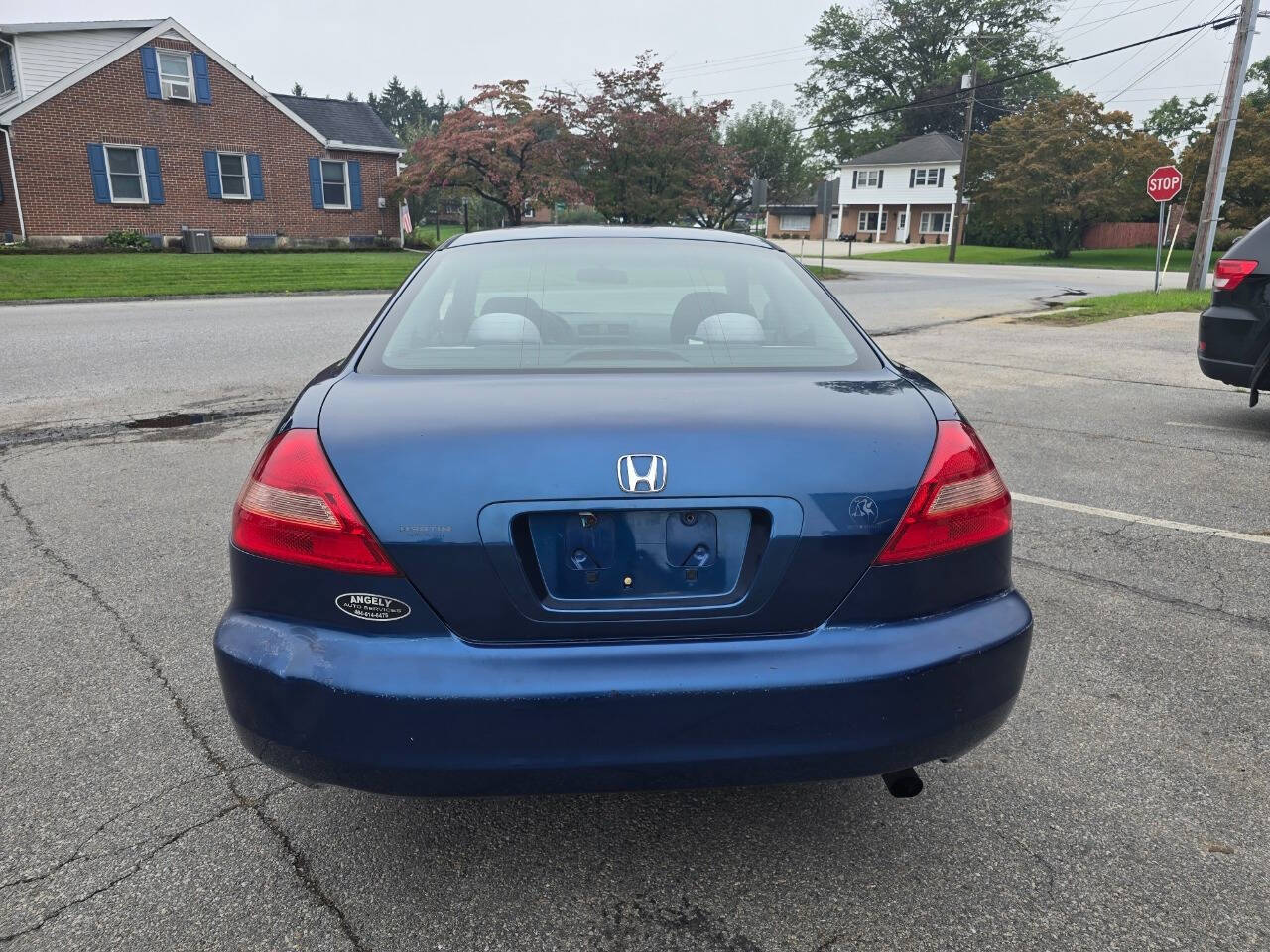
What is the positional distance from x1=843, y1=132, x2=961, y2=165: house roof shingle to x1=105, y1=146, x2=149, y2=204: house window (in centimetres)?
5231

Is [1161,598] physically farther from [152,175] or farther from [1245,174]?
[1245,174]

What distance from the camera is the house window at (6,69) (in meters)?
26.8

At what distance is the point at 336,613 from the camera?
6.17ft

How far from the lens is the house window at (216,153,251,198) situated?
28422mm

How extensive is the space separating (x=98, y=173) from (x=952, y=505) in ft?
97.9

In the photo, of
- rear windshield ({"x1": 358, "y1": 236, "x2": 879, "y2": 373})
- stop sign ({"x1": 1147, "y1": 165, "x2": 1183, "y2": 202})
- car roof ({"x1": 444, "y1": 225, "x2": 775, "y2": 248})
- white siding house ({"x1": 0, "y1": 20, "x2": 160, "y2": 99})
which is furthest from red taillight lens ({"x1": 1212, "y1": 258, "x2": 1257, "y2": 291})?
white siding house ({"x1": 0, "y1": 20, "x2": 160, "y2": 99})

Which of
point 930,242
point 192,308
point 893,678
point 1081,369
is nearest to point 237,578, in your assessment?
point 893,678

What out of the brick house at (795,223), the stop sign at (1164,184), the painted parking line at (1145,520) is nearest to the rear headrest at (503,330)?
the painted parking line at (1145,520)

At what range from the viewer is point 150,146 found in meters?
26.7

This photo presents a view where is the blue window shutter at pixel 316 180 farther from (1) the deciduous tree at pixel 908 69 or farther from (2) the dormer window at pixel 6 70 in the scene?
(1) the deciduous tree at pixel 908 69

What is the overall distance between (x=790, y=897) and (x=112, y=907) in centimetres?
152

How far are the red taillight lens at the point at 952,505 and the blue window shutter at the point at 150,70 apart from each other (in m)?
30.5

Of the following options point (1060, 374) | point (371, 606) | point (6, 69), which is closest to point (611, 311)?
point (371, 606)

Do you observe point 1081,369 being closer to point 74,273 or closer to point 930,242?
point 74,273
